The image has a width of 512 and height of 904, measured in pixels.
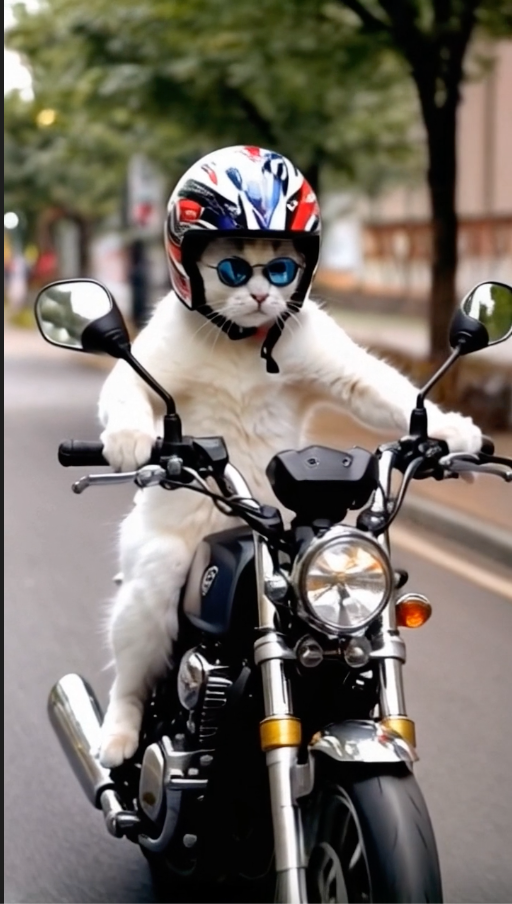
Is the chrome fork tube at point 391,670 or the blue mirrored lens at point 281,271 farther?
the blue mirrored lens at point 281,271

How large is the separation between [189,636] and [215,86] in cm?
1494

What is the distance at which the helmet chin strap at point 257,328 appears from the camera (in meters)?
3.64

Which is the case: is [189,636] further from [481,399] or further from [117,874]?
[481,399]

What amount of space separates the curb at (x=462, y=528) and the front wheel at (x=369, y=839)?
600cm

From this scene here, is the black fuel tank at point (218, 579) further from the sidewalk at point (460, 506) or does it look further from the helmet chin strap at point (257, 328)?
the sidewalk at point (460, 506)

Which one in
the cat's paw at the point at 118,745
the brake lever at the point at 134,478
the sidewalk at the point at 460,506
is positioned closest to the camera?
the brake lever at the point at 134,478

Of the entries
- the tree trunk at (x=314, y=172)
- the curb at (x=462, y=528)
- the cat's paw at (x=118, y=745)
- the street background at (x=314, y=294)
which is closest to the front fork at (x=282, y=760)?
the cat's paw at (x=118, y=745)

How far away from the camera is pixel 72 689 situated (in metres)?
4.45

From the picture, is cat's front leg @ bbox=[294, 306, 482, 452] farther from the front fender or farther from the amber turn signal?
the front fender

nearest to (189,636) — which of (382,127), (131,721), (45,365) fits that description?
(131,721)

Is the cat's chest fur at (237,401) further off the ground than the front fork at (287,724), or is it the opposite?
the cat's chest fur at (237,401)

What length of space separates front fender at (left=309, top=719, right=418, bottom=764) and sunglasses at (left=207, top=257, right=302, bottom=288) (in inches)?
42.6

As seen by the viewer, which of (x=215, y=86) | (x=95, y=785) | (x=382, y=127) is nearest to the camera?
(x=95, y=785)

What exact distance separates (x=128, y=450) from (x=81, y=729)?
1.28 metres
